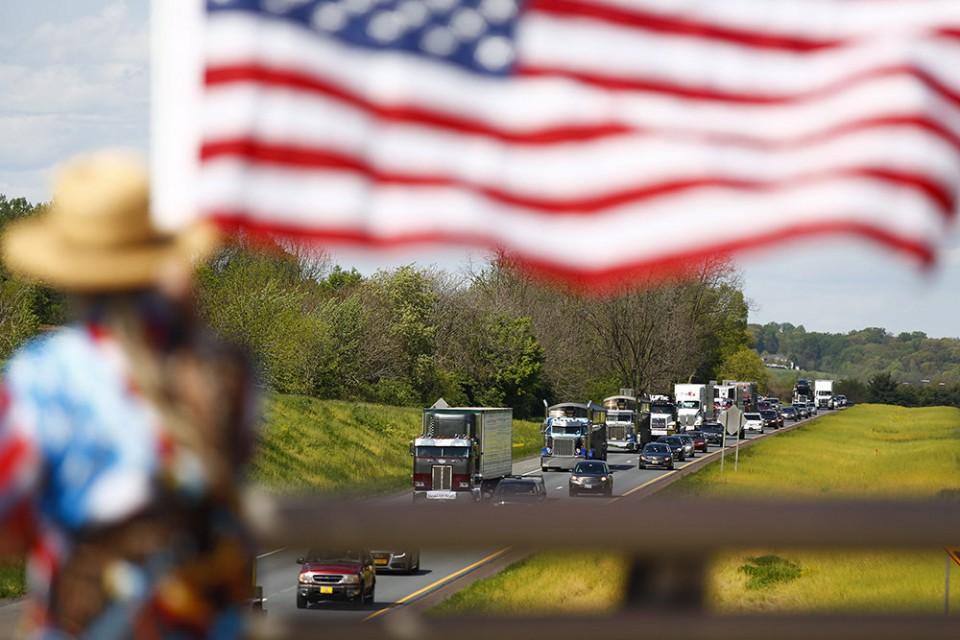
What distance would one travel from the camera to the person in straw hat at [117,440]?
126 inches

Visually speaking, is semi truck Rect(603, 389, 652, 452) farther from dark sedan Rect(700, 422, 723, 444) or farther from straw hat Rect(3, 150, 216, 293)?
straw hat Rect(3, 150, 216, 293)

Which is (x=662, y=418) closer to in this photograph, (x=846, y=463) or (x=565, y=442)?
(x=846, y=463)

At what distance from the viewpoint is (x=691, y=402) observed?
10106 cm

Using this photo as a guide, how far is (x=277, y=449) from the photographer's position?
189 feet

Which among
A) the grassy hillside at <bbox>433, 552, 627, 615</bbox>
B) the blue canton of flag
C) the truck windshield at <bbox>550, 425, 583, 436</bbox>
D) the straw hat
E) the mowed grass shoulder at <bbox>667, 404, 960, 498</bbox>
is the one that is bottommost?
the grassy hillside at <bbox>433, 552, 627, 615</bbox>

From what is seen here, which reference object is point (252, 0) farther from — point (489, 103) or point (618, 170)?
point (618, 170)

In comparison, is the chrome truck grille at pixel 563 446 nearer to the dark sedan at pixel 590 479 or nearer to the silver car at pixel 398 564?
the dark sedan at pixel 590 479

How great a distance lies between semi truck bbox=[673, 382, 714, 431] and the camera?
327 feet

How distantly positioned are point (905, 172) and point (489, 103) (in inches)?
53.0

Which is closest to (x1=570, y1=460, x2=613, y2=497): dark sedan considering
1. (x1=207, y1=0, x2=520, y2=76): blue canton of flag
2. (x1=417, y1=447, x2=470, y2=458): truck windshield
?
(x1=417, y1=447, x2=470, y2=458): truck windshield

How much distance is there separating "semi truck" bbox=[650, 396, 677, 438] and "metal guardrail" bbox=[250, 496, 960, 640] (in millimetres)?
88634

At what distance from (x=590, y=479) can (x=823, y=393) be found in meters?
126

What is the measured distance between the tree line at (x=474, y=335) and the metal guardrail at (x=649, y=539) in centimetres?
5567

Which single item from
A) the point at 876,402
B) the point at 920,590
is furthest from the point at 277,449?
the point at 876,402
